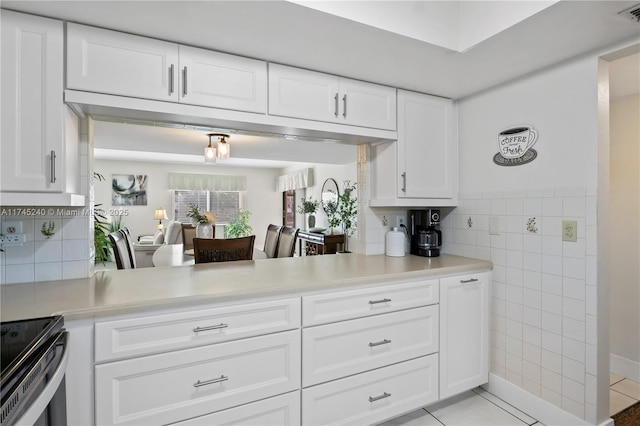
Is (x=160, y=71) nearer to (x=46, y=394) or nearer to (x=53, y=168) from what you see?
(x=53, y=168)

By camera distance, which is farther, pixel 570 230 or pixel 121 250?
pixel 121 250

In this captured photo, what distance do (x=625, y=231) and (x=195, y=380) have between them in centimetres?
289

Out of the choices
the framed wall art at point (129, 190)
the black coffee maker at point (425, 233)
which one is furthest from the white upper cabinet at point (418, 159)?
the framed wall art at point (129, 190)

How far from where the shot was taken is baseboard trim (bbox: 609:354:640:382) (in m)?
2.24

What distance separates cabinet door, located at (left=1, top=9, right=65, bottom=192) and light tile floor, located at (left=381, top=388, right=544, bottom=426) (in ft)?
6.82

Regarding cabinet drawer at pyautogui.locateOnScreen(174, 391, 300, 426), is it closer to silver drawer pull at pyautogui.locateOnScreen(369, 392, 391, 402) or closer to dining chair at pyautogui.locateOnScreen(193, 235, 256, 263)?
silver drawer pull at pyautogui.locateOnScreen(369, 392, 391, 402)

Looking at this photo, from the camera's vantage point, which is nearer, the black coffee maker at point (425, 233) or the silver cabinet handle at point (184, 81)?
the silver cabinet handle at point (184, 81)

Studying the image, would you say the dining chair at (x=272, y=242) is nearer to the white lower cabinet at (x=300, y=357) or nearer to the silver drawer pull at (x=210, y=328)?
the white lower cabinet at (x=300, y=357)

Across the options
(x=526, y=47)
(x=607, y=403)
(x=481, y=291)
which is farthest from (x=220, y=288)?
(x=607, y=403)

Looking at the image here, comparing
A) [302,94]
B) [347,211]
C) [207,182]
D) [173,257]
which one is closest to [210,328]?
[302,94]

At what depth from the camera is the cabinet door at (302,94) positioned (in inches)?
69.6

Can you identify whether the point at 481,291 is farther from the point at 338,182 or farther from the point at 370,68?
the point at 338,182

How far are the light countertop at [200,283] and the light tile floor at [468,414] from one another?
0.81 metres

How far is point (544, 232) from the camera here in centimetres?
187
